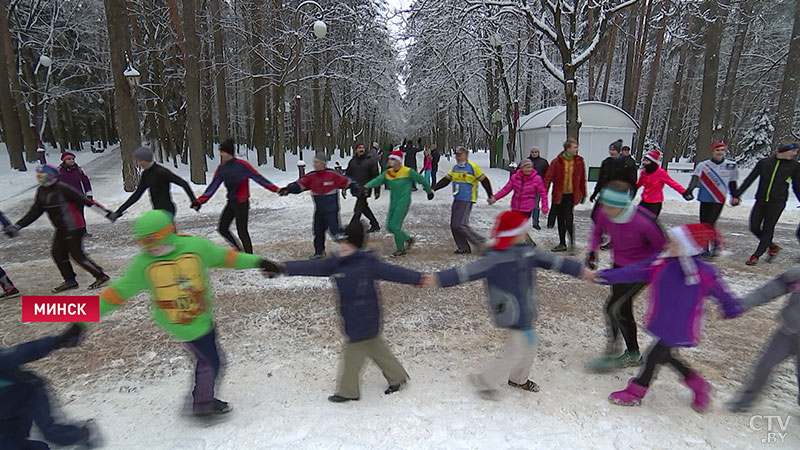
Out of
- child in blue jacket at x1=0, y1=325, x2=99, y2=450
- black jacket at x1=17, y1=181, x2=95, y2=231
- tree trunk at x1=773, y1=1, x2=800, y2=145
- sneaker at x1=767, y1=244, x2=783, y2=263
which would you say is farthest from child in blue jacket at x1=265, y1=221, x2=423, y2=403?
tree trunk at x1=773, y1=1, x2=800, y2=145

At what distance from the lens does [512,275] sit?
3.12 meters

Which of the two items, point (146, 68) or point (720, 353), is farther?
point (146, 68)

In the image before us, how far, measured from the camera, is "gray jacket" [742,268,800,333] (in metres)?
2.85

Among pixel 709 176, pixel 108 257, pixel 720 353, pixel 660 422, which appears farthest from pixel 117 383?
pixel 709 176

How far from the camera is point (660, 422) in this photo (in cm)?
→ 306

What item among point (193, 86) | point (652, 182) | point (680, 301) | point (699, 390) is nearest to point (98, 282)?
point (680, 301)

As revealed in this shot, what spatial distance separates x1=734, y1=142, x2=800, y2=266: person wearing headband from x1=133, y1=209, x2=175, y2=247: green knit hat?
8036 mm

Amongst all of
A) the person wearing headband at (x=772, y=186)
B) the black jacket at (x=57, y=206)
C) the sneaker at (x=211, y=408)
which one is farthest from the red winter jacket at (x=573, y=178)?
the black jacket at (x=57, y=206)

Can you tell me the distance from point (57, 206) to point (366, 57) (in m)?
18.5

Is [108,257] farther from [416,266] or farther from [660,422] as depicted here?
[660,422]

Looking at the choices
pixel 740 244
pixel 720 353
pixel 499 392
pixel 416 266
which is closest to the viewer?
pixel 499 392

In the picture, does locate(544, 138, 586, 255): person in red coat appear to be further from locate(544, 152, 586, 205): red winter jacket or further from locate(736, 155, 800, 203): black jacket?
locate(736, 155, 800, 203): black jacket

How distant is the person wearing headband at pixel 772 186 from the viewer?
21.2 feet

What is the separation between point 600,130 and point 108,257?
1946 cm
